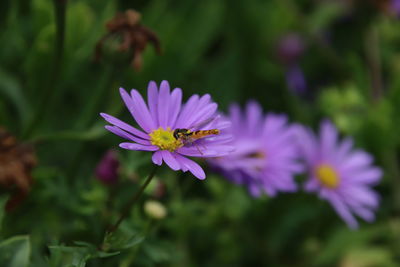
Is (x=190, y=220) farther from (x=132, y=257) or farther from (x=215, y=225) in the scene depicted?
(x=132, y=257)

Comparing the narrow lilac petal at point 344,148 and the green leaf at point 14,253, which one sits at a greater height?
the narrow lilac petal at point 344,148

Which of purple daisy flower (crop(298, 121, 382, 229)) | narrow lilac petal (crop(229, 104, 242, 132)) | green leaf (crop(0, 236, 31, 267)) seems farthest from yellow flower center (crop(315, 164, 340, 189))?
green leaf (crop(0, 236, 31, 267))

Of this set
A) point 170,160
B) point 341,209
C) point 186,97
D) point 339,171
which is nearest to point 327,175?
point 339,171

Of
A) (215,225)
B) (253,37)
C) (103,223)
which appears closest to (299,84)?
(253,37)

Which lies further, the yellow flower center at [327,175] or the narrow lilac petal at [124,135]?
the yellow flower center at [327,175]

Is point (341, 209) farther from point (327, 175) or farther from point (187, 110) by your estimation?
point (187, 110)

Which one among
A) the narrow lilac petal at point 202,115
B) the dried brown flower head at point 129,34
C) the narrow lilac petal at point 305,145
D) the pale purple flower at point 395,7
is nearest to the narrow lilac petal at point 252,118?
the narrow lilac petal at point 305,145

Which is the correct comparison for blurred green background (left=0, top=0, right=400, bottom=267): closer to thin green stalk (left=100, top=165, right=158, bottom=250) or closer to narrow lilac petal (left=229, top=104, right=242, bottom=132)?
thin green stalk (left=100, top=165, right=158, bottom=250)

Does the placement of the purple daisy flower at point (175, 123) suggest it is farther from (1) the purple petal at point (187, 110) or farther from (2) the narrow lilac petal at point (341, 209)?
Answer: (2) the narrow lilac petal at point (341, 209)
